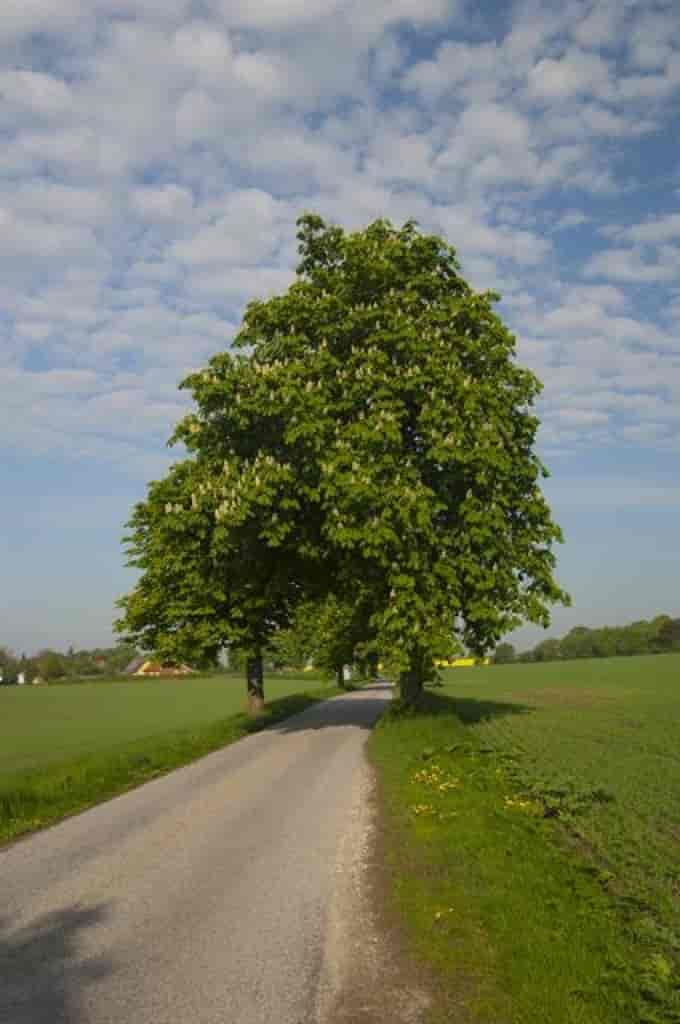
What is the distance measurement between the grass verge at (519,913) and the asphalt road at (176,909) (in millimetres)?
1101

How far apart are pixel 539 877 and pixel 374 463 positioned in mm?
15236

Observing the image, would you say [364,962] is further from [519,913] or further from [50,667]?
[50,667]

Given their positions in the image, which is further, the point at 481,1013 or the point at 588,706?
the point at 588,706

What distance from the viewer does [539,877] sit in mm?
9578

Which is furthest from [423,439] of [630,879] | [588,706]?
[588,706]

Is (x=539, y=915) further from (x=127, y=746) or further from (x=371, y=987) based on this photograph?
(x=127, y=746)

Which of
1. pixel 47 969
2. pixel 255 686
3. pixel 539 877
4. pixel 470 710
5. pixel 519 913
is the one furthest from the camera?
pixel 470 710

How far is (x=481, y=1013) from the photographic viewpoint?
20.6 feet

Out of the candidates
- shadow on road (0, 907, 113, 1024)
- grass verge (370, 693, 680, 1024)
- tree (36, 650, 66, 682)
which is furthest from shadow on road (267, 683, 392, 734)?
tree (36, 650, 66, 682)

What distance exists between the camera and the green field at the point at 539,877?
6.56m

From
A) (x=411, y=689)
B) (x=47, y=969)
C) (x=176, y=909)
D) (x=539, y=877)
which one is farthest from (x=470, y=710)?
(x=47, y=969)

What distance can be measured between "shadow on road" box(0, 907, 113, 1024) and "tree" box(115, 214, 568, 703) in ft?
49.6

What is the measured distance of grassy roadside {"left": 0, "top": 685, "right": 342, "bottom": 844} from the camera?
1498cm

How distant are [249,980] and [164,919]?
1994 mm
